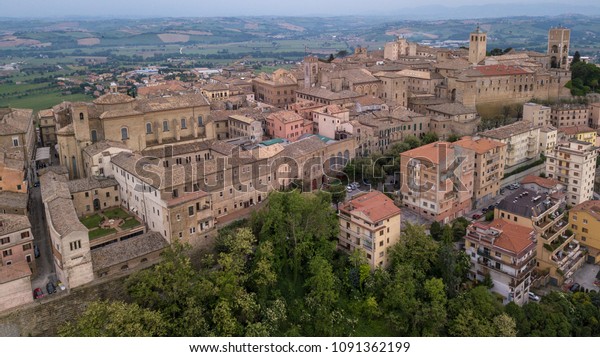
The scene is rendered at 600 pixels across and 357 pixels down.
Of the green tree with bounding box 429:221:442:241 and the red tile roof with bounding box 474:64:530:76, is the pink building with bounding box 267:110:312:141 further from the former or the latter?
the red tile roof with bounding box 474:64:530:76

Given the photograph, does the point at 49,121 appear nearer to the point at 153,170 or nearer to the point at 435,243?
the point at 153,170

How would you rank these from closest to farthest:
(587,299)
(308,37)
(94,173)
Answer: (587,299) → (94,173) → (308,37)

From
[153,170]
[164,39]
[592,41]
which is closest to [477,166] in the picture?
[153,170]

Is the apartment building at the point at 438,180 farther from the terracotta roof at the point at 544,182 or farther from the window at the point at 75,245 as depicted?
the window at the point at 75,245

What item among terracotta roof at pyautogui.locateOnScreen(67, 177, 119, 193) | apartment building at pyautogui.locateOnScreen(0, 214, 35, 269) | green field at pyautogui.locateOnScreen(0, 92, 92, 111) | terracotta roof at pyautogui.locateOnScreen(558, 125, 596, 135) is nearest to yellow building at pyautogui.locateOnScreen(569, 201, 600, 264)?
terracotta roof at pyautogui.locateOnScreen(558, 125, 596, 135)

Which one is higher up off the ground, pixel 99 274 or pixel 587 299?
pixel 99 274

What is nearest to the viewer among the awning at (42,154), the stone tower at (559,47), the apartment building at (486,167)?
the apartment building at (486,167)

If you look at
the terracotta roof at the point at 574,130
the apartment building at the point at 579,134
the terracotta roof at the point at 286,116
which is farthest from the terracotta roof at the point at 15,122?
the terracotta roof at the point at 574,130
